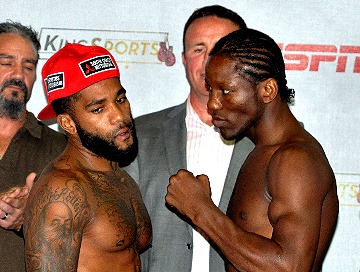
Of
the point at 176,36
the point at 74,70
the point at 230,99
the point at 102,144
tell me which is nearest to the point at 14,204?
the point at 102,144

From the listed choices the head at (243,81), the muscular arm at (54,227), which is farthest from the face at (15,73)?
the head at (243,81)

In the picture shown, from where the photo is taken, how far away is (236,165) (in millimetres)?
2971

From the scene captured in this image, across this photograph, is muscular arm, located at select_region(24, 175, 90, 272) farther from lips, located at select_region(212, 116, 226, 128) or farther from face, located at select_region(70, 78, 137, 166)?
lips, located at select_region(212, 116, 226, 128)

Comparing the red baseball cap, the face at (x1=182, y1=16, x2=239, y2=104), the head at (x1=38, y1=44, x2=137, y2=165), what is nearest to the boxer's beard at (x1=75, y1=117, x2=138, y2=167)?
the head at (x1=38, y1=44, x2=137, y2=165)

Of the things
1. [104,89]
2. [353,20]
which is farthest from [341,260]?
[104,89]

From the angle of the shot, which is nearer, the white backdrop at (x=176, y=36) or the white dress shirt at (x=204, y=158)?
the white dress shirt at (x=204, y=158)

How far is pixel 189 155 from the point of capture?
10.1 feet

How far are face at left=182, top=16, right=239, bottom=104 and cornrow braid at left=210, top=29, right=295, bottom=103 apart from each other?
0.76 metres

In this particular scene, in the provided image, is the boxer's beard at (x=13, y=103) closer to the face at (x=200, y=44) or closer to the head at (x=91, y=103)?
the face at (x=200, y=44)

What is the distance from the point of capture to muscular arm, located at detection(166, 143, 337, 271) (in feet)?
6.72

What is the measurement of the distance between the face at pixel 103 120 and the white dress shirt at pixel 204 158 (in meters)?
0.73

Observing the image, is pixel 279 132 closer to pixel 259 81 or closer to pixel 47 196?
pixel 259 81

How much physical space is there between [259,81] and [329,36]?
147 centimetres

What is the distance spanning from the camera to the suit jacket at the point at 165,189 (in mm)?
2938
